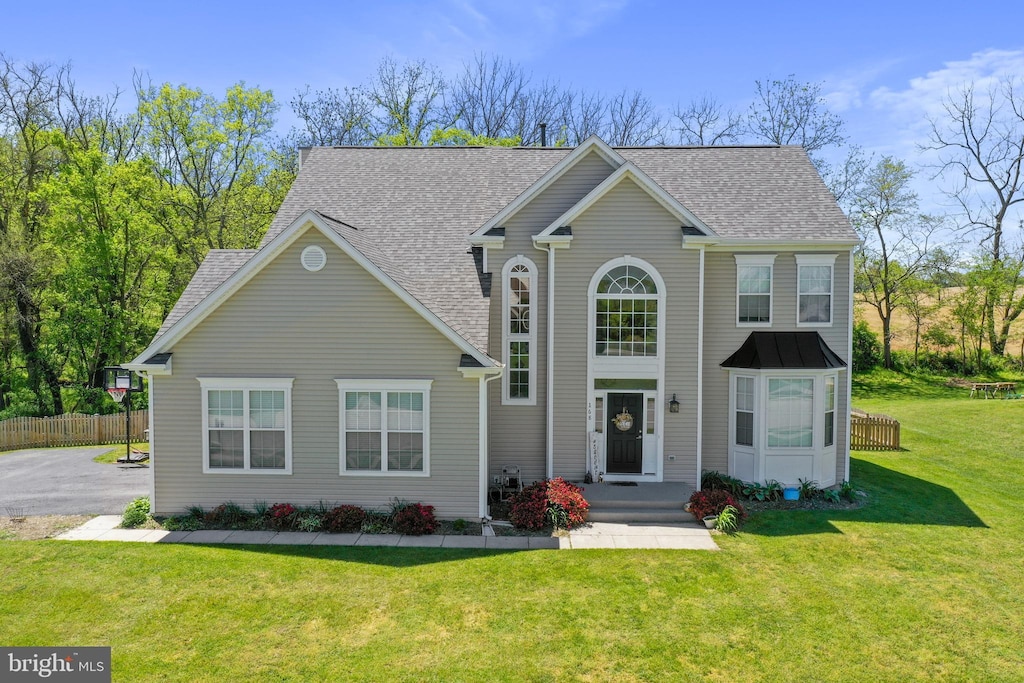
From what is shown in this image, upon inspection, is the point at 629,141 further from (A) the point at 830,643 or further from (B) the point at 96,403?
(A) the point at 830,643

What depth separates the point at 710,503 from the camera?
1327 centimetres

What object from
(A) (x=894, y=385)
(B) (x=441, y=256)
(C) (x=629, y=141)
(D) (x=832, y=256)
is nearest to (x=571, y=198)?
(B) (x=441, y=256)

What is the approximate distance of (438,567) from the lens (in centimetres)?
1070

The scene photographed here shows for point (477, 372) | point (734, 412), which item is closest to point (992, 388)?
point (734, 412)

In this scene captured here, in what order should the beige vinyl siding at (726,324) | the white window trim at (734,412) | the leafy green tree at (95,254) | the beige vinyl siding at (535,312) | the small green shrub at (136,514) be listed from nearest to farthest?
1. the small green shrub at (136,514)
2. the white window trim at (734,412)
3. the beige vinyl siding at (535,312)
4. the beige vinyl siding at (726,324)
5. the leafy green tree at (95,254)

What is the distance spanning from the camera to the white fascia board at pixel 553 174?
49.3ft

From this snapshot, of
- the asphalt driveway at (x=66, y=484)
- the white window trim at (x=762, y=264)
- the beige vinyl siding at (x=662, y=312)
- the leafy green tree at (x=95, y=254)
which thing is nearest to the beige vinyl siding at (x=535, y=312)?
the beige vinyl siding at (x=662, y=312)

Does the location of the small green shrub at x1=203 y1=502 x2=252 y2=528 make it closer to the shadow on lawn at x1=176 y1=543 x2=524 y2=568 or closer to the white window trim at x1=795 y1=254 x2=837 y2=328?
the shadow on lawn at x1=176 y1=543 x2=524 y2=568

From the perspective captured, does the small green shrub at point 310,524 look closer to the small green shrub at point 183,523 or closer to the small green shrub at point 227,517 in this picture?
the small green shrub at point 227,517

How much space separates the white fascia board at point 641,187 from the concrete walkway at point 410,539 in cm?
716

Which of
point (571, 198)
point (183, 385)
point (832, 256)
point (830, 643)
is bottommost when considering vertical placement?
point (830, 643)

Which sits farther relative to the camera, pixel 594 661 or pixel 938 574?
pixel 938 574

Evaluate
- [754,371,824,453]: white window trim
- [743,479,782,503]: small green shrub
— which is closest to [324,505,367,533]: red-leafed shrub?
[743,479,782,503]: small green shrub

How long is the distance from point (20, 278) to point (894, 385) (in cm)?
4762
